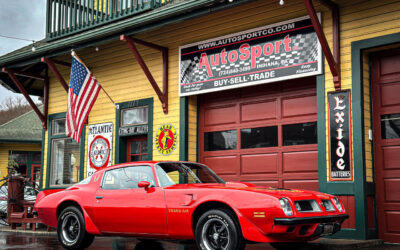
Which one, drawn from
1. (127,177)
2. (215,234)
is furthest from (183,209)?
(127,177)

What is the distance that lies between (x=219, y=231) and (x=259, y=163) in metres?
4.56

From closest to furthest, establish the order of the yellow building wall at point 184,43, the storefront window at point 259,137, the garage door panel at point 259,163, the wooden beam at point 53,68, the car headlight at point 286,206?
the car headlight at point 286,206 → the yellow building wall at point 184,43 → the garage door panel at point 259,163 → the storefront window at point 259,137 → the wooden beam at point 53,68

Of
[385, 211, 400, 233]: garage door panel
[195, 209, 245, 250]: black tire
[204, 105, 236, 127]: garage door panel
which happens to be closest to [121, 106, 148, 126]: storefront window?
[204, 105, 236, 127]: garage door panel

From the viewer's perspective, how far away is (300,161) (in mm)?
10469

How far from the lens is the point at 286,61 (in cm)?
1030

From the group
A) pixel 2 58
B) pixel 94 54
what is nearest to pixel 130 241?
pixel 94 54

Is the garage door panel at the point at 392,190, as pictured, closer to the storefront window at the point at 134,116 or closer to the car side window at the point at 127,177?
the car side window at the point at 127,177

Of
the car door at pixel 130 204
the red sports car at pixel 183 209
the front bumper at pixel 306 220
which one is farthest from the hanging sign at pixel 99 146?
the front bumper at pixel 306 220

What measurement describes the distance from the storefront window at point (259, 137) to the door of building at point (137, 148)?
10.1 feet

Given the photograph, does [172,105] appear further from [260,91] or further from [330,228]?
[330,228]

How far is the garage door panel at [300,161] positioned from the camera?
33.7 ft

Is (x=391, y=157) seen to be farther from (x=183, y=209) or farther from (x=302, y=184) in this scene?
(x=183, y=209)

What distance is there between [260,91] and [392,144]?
317 cm

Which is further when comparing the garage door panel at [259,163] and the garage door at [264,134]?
the garage door panel at [259,163]
